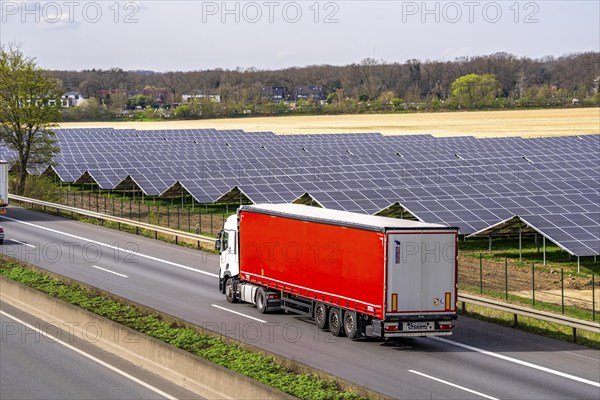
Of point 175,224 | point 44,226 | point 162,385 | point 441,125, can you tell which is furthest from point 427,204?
point 441,125

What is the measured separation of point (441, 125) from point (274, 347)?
452 ft

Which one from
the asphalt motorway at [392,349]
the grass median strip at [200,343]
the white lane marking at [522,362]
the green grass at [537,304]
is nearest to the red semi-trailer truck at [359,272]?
the asphalt motorway at [392,349]

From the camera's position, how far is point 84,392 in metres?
21.2

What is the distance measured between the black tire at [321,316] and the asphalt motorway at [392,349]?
0.92 ft

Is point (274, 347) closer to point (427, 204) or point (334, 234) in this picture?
point (334, 234)

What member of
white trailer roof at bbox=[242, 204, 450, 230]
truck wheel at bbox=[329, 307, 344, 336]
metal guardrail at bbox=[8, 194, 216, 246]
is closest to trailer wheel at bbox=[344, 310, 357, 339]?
truck wheel at bbox=[329, 307, 344, 336]

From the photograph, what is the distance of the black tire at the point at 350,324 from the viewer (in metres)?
26.7

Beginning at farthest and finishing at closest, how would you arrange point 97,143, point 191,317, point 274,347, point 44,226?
point 97,143 < point 44,226 < point 191,317 < point 274,347

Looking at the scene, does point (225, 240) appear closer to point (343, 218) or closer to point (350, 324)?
point (343, 218)

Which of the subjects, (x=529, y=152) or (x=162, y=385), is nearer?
(x=162, y=385)

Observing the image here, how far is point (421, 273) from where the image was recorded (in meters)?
25.9

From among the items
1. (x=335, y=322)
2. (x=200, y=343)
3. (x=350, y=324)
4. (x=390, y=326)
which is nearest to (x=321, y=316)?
(x=335, y=322)

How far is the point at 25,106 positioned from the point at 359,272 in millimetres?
50003

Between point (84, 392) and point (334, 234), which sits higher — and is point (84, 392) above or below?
below
